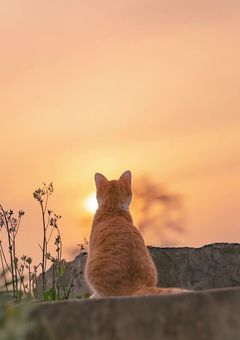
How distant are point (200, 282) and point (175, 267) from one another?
0.35 m

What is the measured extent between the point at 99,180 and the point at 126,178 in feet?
0.93

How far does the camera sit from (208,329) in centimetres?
328

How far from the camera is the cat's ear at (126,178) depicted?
8109 mm

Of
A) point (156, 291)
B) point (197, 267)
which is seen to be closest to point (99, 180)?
point (197, 267)

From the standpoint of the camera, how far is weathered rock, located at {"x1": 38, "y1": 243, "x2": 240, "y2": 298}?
9453mm

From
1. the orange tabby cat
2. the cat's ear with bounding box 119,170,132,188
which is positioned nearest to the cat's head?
the cat's ear with bounding box 119,170,132,188

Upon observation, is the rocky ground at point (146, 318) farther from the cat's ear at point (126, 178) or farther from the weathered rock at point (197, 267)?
the weathered rock at point (197, 267)

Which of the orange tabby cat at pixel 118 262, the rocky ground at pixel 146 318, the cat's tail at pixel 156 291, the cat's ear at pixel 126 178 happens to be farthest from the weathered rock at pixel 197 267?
the rocky ground at pixel 146 318

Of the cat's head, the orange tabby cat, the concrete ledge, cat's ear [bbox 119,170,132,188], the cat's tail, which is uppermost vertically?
cat's ear [bbox 119,170,132,188]

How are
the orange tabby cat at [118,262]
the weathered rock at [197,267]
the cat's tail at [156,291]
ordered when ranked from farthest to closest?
the weathered rock at [197,267], the orange tabby cat at [118,262], the cat's tail at [156,291]

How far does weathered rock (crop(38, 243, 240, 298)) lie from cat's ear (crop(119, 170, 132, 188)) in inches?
66.7

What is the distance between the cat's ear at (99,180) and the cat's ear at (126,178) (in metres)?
0.17

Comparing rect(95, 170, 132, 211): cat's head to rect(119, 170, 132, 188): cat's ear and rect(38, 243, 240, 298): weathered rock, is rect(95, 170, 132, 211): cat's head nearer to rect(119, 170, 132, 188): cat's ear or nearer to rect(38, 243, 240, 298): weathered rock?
rect(119, 170, 132, 188): cat's ear

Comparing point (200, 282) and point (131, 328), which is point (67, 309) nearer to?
point (131, 328)
